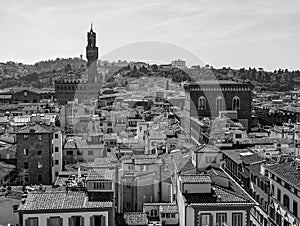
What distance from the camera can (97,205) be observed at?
12.6m

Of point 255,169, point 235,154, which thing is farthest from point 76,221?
point 235,154

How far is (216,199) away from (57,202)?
450 cm

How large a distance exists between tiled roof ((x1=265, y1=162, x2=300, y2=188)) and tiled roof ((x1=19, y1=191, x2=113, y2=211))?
5459mm

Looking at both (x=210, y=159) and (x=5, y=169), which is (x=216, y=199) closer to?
(x=210, y=159)

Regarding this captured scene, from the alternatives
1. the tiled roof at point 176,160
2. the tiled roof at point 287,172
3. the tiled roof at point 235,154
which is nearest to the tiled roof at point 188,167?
the tiled roof at point 176,160

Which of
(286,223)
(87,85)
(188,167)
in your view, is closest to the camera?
(286,223)

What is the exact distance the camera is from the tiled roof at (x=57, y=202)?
40.7 ft

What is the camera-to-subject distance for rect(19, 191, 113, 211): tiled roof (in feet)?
40.7

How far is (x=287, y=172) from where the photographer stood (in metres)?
14.7

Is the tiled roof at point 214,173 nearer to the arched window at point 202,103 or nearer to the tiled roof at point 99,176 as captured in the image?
the tiled roof at point 99,176

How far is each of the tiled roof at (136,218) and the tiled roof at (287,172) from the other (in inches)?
175

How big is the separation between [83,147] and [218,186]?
10.7m

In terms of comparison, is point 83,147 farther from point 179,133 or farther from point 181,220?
point 181,220

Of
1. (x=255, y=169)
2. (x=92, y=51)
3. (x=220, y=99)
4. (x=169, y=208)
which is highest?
(x=92, y=51)
